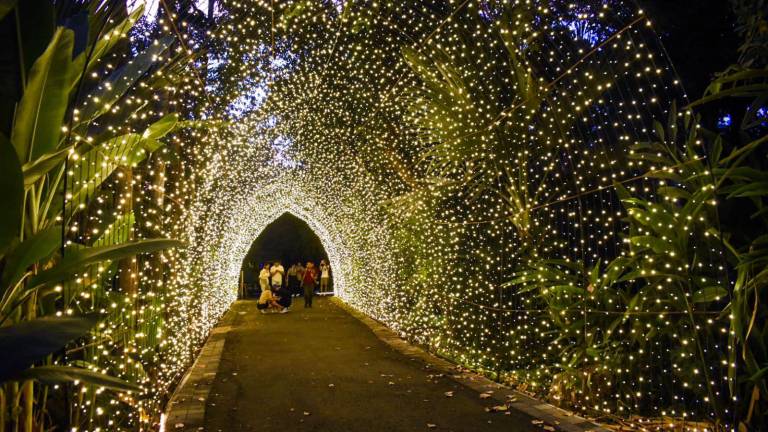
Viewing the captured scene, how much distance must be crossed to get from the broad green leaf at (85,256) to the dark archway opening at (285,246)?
2860cm

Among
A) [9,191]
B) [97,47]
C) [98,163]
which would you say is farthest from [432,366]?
[9,191]

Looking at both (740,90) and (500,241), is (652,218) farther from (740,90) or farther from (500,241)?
(500,241)

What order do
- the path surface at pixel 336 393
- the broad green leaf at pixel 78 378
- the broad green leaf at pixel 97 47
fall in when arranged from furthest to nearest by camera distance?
the path surface at pixel 336 393 < the broad green leaf at pixel 97 47 < the broad green leaf at pixel 78 378

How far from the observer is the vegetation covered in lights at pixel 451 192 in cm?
284

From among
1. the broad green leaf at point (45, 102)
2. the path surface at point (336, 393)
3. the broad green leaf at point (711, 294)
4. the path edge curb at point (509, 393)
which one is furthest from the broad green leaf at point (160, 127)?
the broad green leaf at point (711, 294)

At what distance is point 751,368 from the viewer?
3373 mm

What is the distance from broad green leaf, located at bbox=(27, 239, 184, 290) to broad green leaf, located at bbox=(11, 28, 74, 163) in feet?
1.41

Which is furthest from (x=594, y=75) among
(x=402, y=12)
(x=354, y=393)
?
(x=354, y=393)

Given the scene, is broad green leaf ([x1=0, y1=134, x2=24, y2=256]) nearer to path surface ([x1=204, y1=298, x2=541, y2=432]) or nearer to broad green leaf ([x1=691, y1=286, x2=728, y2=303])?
path surface ([x1=204, y1=298, x2=541, y2=432])

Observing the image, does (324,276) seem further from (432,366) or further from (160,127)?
(160,127)

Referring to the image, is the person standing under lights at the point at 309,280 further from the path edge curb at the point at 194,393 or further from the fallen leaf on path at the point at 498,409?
the fallen leaf on path at the point at 498,409

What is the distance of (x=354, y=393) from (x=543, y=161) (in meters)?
3.29

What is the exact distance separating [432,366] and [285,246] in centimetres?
2855

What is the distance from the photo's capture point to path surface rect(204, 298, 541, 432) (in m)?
4.57
